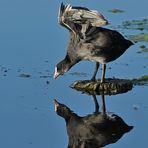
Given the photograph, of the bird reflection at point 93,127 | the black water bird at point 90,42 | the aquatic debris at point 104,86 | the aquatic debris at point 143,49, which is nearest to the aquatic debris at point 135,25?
the aquatic debris at point 143,49

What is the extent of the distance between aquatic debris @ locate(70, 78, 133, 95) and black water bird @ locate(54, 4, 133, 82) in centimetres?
14

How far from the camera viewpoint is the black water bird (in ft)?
40.4

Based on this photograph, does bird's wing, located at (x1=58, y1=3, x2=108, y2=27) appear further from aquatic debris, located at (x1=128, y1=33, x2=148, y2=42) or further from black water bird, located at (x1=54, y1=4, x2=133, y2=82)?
aquatic debris, located at (x1=128, y1=33, x2=148, y2=42)

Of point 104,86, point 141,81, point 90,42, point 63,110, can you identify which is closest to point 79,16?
point 90,42

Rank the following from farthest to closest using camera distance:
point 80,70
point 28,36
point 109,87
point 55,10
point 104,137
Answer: point 55,10, point 28,36, point 80,70, point 109,87, point 104,137

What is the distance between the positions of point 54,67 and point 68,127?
94.5 inches

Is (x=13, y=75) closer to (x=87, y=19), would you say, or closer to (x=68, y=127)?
(x=87, y=19)

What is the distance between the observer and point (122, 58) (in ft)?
43.7

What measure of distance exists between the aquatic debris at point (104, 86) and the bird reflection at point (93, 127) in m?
0.81

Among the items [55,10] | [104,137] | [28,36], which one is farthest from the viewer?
[55,10]

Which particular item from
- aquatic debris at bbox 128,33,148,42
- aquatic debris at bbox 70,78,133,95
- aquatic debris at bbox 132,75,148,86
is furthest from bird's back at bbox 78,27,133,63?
aquatic debris at bbox 128,33,148,42

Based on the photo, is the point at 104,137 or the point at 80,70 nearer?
the point at 104,137

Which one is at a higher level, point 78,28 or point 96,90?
point 78,28

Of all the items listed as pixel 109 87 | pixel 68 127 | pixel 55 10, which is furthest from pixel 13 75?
pixel 55 10
